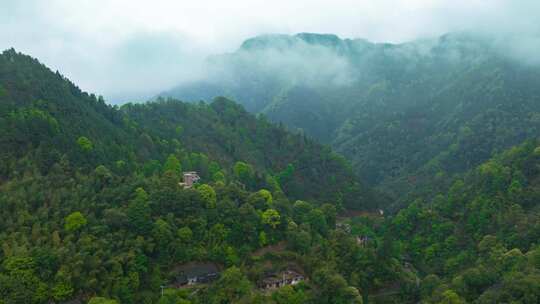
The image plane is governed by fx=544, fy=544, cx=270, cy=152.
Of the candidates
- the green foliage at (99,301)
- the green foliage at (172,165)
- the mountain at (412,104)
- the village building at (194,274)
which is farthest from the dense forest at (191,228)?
the mountain at (412,104)

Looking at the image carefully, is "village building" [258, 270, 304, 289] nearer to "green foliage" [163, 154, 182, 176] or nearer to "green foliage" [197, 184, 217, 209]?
"green foliage" [197, 184, 217, 209]

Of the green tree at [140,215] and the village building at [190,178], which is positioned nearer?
the green tree at [140,215]

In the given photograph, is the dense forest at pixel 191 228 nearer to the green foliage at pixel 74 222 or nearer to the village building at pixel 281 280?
the green foliage at pixel 74 222

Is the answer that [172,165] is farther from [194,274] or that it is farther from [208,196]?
[194,274]

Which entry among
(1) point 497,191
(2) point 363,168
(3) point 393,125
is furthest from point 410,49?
(1) point 497,191

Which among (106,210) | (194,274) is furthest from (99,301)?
(106,210)

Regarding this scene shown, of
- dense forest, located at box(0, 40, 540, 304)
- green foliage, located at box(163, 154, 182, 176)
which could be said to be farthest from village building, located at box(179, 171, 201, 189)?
dense forest, located at box(0, 40, 540, 304)
